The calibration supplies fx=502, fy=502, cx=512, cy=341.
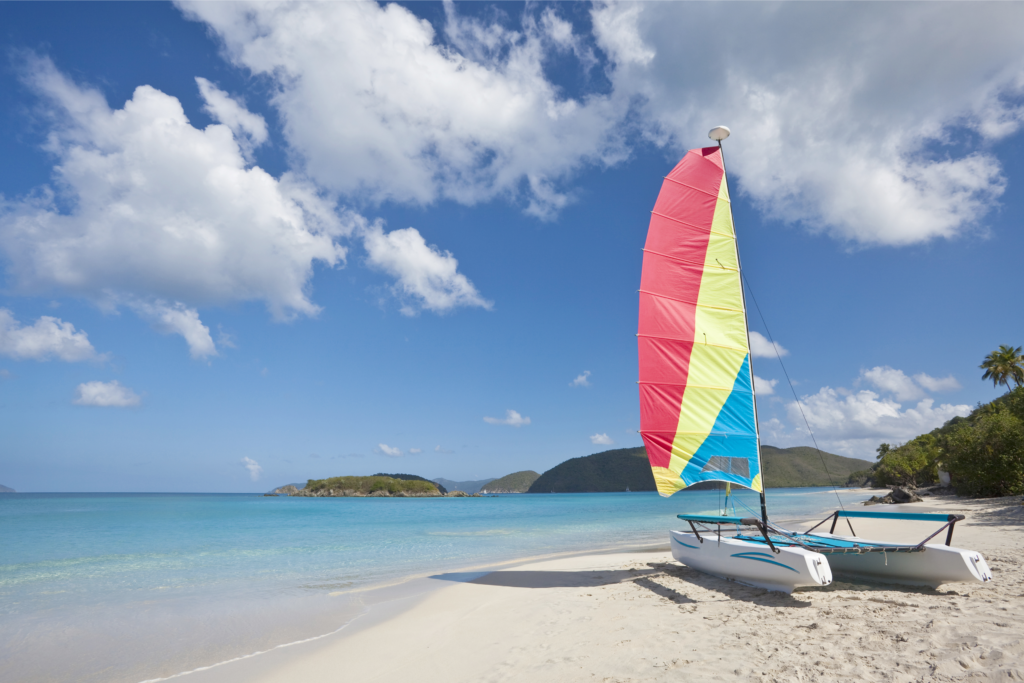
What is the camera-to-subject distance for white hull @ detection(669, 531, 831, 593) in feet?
20.7

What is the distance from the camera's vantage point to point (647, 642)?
17.3 ft

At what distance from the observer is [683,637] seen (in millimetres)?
5281

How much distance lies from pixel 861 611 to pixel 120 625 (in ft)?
34.0

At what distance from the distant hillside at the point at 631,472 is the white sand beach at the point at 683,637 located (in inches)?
5748

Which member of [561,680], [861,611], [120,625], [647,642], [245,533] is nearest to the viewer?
[561,680]

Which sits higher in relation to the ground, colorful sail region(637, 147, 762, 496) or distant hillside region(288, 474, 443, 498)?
colorful sail region(637, 147, 762, 496)

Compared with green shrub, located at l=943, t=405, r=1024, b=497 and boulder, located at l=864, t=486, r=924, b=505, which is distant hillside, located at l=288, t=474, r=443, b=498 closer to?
boulder, located at l=864, t=486, r=924, b=505

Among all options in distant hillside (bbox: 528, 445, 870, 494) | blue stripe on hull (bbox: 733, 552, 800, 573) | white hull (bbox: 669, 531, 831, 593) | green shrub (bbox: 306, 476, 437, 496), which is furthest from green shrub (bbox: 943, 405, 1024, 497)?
Result: distant hillside (bbox: 528, 445, 870, 494)

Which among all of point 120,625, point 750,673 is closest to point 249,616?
point 120,625

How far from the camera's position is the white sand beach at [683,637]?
13.5ft

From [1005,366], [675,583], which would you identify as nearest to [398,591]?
[675,583]

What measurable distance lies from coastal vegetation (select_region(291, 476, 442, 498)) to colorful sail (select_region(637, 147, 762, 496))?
311 ft

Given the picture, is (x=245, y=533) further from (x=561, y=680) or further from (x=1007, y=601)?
(x=1007, y=601)

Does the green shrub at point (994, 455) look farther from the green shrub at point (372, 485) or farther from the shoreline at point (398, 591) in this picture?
the green shrub at point (372, 485)
